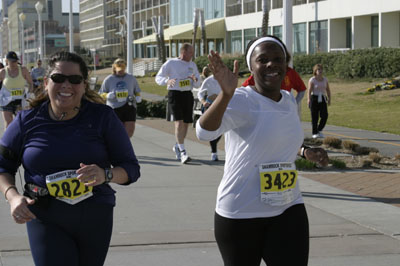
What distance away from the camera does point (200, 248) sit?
5.86 meters

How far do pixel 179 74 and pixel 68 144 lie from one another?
801cm

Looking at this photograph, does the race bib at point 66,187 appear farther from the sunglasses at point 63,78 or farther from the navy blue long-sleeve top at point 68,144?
the sunglasses at point 63,78

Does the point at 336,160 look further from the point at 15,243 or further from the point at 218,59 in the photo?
the point at 218,59

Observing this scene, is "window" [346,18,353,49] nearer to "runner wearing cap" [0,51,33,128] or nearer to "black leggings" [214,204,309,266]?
"runner wearing cap" [0,51,33,128]

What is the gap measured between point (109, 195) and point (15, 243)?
283cm

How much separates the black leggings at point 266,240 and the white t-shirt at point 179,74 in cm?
770

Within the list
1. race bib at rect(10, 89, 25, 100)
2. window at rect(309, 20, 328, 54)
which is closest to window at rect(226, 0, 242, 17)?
window at rect(309, 20, 328, 54)

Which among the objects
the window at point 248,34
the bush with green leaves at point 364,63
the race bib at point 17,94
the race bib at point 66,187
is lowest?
the race bib at point 66,187

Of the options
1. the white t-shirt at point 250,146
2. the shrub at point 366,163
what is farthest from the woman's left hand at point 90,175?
the shrub at point 366,163

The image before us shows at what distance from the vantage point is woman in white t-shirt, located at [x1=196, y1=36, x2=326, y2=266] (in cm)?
351

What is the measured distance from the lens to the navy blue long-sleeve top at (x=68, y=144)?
328cm

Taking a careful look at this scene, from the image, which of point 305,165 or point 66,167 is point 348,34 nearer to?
point 305,165

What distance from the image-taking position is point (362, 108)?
23.3 metres

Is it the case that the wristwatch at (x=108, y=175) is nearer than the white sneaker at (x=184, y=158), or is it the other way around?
the wristwatch at (x=108, y=175)
